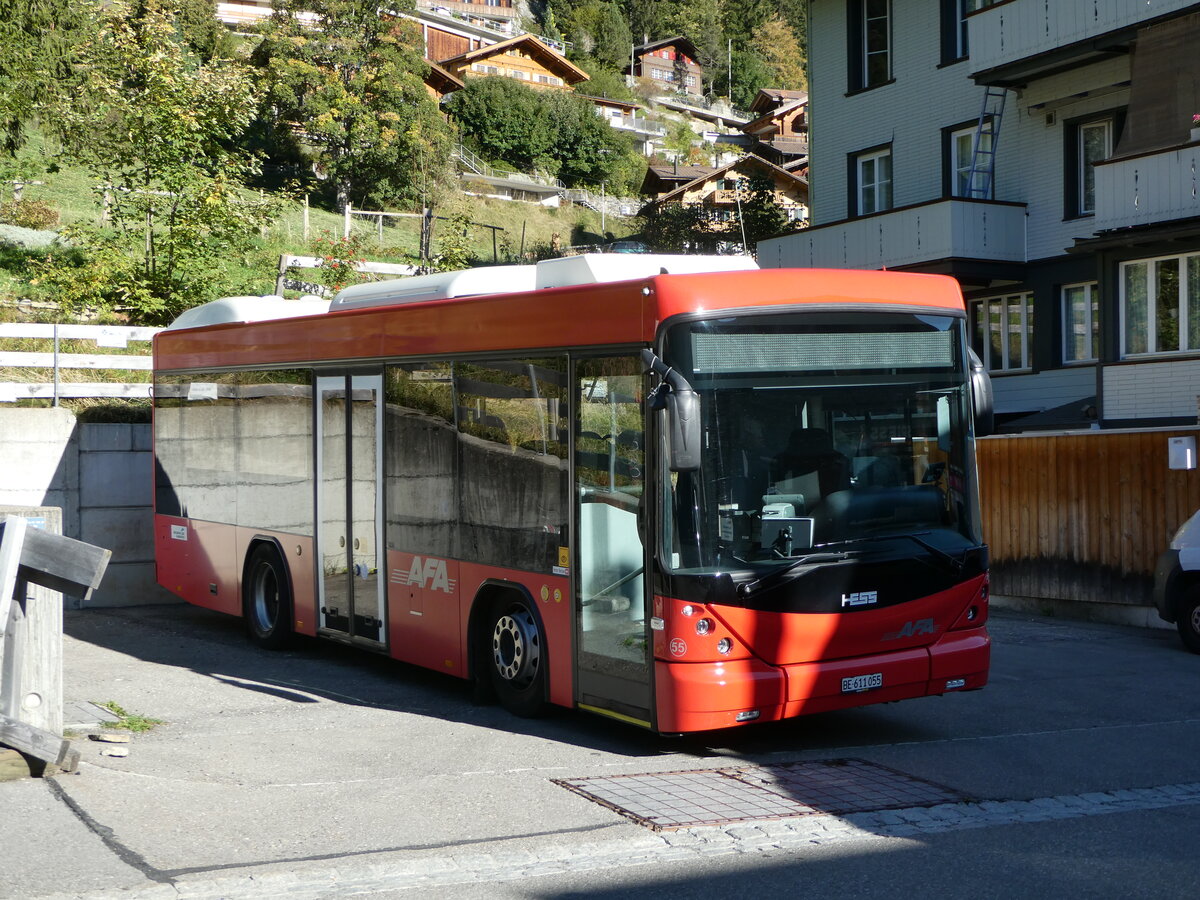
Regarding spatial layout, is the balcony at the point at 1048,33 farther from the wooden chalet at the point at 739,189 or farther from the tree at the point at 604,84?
the tree at the point at 604,84

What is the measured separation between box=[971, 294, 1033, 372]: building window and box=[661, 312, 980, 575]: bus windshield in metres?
16.5

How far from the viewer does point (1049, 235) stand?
23.8 meters

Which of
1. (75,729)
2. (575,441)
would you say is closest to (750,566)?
(575,441)

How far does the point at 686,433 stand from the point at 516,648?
264 cm

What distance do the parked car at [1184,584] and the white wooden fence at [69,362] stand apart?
11.8m

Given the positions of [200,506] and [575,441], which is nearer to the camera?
[575,441]

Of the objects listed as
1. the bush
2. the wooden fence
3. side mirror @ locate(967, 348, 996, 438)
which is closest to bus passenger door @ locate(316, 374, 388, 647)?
side mirror @ locate(967, 348, 996, 438)

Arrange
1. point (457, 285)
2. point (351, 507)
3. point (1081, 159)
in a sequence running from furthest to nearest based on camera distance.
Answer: point (1081, 159) → point (351, 507) → point (457, 285)

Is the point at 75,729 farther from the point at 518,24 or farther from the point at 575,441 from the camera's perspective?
the point at 518,24

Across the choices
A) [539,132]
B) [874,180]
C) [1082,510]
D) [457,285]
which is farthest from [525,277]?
[539,132]

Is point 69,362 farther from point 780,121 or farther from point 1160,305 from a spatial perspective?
point 780,121

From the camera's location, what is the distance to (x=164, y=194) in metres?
21.2

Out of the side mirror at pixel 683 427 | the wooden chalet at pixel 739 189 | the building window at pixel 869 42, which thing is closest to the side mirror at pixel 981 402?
the side mirror at pixel 683 427

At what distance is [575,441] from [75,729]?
359 cm
